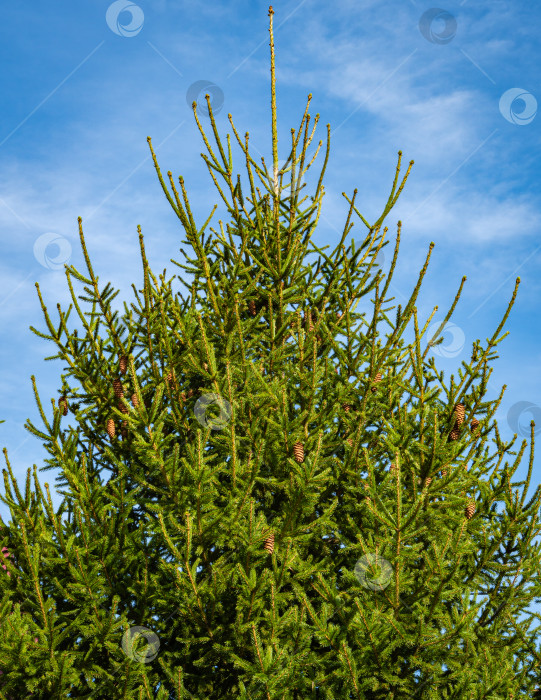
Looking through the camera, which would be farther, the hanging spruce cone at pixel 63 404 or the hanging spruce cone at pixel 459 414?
the hanging spruce cone at pixel 63 404

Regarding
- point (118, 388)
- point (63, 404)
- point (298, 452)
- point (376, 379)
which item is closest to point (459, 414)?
point (376, 379)

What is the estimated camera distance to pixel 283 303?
→ 260 inches

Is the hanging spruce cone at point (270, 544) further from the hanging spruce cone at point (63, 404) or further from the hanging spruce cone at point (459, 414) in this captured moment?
the hanging spruce cone at point (63, 404)

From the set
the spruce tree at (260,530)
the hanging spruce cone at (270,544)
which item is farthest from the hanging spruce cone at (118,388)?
the hanging spruce cone at (270,544)

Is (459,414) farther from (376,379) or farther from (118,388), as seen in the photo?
(118,388)

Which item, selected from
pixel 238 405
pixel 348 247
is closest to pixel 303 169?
pixel 348 247

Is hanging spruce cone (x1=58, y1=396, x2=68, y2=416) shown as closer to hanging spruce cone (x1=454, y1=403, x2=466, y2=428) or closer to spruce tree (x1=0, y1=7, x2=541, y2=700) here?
spruce tree (x1=0, y1=7, x2=541, y2=700)

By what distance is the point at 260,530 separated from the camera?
4562 mm

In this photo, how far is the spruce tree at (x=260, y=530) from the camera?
14.3 ft

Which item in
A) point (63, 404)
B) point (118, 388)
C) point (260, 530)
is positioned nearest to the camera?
point (260, 530)

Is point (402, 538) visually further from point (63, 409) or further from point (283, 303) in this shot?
point (63, 409)

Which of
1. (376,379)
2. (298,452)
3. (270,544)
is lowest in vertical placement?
(270,544)

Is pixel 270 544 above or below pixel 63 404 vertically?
below

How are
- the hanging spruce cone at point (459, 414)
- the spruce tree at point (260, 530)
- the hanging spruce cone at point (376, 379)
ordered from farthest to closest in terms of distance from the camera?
the hanging spruce cone at point (376, 379) < the hanging spruce cone at point (459, 414) < the spruce tree at point (260, 530)
